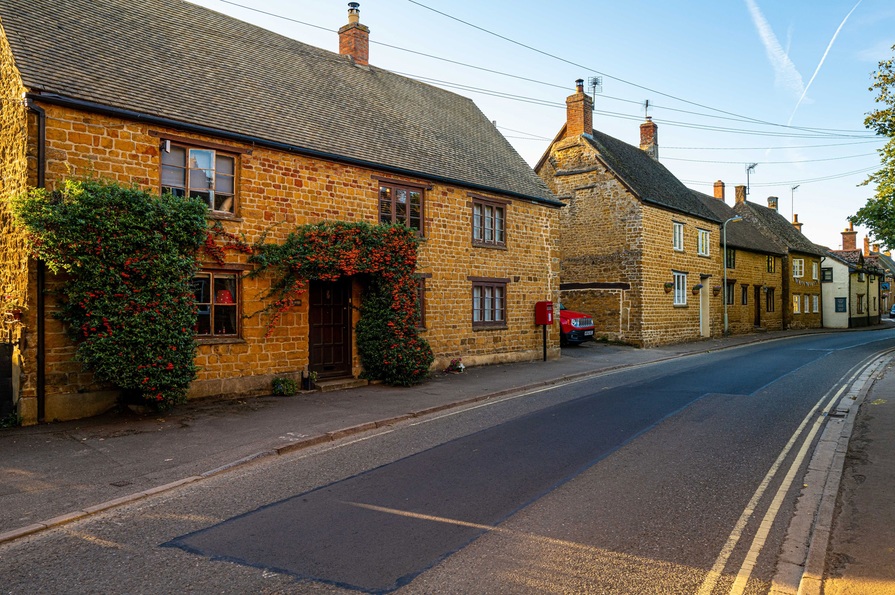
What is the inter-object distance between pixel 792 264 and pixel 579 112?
26.2 m

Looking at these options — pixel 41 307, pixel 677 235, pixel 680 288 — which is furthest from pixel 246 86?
pixel 680 288

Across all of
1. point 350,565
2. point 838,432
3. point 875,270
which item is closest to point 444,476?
point 350,565

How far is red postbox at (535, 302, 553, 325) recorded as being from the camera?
1980 cm

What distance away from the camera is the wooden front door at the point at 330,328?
46.2 feet

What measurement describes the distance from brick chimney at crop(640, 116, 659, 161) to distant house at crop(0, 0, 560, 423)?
52.8 feet

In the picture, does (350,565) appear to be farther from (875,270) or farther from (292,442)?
(875,270)

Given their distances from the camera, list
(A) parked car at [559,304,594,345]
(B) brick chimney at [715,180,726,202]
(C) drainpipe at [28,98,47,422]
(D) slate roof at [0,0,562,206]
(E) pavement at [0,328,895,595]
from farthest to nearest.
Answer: (B) brick chimney at [715,180,726,202], (A) parked car at [559,304,594,345], (D) slate roof at [0,0,562,206], (C) drainpipe at [28,98,47,422], (E) pavement at [0,328,895,595]

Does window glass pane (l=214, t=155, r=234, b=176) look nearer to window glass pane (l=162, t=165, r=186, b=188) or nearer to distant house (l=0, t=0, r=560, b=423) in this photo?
distant house (l=0, t=0, r=560, b=423)

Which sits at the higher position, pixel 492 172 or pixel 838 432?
pixel 492 172

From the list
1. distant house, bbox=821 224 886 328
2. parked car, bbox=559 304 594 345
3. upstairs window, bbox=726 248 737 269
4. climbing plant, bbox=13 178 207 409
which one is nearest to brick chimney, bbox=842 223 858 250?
distant house, bbox=821 224 886 328

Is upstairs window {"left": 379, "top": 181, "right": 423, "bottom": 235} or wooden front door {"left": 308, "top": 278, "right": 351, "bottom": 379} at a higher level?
upstairs window {"left": 379, "top": 181, "right": 423, "bottom": 235}

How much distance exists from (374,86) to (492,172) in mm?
4795

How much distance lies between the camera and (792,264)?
4456 centimetres

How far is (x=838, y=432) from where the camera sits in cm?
903
